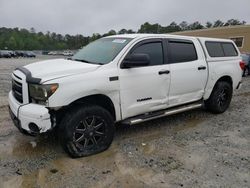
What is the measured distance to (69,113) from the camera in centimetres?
401

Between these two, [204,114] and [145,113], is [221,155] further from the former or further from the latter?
[204,114]

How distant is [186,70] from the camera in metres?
5.45

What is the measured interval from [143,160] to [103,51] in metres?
2.06

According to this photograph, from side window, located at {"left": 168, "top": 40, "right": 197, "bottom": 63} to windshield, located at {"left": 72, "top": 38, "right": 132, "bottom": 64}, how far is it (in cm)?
96

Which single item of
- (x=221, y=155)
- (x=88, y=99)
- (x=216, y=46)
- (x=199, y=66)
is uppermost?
(x=216, y=46)

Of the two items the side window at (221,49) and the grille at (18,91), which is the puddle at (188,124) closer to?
the side window at (221,49)

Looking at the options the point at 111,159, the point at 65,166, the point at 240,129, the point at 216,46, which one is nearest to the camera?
the point at 65,166

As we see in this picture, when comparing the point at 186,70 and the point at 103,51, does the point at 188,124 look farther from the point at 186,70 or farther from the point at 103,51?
the point at 103,51

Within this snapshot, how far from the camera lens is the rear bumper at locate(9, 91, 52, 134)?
374 cm

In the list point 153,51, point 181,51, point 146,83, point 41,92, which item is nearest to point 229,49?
point 181,51

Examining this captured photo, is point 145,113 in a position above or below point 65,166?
above

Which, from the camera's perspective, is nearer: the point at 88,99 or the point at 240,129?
the point at 88,99

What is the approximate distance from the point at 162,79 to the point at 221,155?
1644mm

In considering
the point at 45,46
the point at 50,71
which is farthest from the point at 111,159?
the point at 45,46
